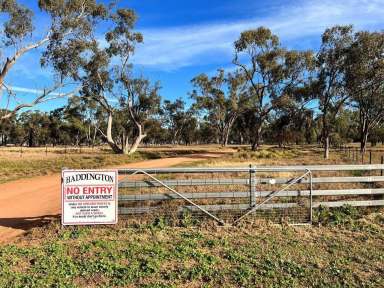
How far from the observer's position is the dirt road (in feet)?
32.4

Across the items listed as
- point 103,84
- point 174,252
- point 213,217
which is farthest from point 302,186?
point 103,84

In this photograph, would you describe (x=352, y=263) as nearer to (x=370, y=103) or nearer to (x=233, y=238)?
(x=233, y=238)

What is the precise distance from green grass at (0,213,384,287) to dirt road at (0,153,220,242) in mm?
1038

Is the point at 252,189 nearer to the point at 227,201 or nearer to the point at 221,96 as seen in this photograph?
the point at 227,201

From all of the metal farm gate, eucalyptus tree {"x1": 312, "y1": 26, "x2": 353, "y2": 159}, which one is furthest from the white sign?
eucalyptus tree {"x1": 312, "y1": 26, "x2": 353, "y2": 159}

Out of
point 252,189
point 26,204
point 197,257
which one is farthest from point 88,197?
point 26,204

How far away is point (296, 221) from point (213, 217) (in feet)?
6.27

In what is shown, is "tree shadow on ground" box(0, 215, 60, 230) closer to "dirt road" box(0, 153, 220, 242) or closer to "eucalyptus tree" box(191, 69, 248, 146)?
"dirt road" box(0, 153, 220, 242)

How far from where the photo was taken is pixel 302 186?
1292 cm

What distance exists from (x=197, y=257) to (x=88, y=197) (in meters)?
3.02

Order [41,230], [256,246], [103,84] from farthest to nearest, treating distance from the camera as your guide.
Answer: [103,84], [41,230], [256,246]

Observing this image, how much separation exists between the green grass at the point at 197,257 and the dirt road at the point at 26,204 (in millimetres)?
1038

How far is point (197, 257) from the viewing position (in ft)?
23.8

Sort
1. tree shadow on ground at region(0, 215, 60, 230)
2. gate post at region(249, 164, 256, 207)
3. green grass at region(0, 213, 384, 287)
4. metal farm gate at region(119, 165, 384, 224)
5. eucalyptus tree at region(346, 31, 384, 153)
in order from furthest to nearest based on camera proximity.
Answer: eucalyptus tree at region(346, 31, 384, 153) → tree shadow on ground at region(0, 215, 60, 230) → gate post at region(249, 164, 256, 207) → metal farm gate at region(119, 165, 384, 224) → green grass at region(0, 213, 384, 287)
